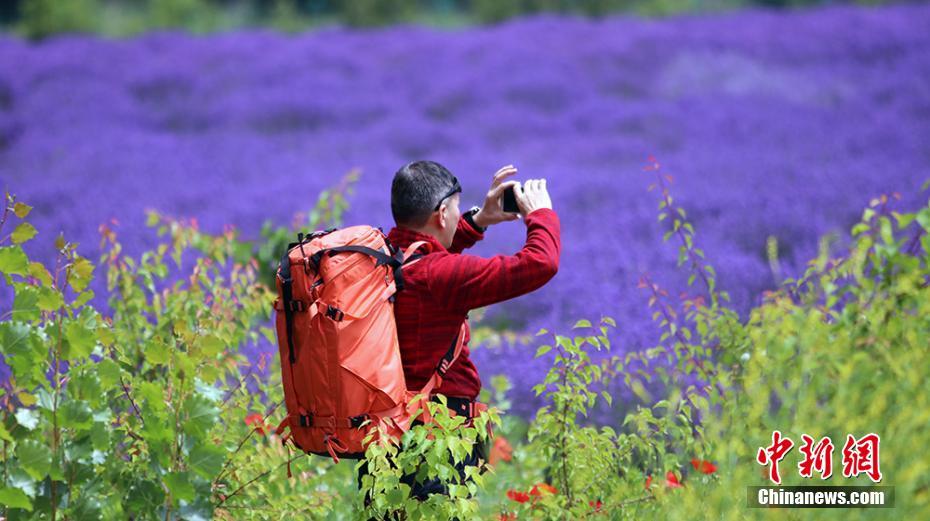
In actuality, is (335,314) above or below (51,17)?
below

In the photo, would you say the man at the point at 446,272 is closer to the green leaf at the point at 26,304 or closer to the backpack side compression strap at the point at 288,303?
the backpack side compression strap at the point at 288,303

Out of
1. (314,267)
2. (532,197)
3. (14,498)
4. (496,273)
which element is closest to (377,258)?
(314,267)

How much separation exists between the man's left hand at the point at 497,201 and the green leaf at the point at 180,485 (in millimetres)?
1027

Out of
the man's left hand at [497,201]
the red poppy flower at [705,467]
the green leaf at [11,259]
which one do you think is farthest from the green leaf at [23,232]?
the red poppy flower at [705,467]

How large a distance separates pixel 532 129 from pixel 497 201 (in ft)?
23.7

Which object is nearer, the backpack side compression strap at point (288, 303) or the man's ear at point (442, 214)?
the backpack side compression strap at point (288, 303)

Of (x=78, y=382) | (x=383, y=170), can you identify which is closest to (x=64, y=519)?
(x=78, y=382)

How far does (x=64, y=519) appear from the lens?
94.4 inches

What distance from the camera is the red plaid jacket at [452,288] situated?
7.86 ft

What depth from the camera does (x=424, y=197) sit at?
101 inches

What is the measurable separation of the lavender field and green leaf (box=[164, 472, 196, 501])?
2.28 meters

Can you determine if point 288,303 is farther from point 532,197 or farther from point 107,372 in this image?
point 532,197

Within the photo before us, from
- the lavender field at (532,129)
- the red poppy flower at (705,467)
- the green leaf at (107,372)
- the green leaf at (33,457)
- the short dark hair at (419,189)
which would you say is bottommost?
the green leaf at (33,457)

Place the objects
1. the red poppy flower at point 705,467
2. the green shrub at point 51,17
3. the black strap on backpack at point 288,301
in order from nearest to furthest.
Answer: the black strap on backpack at point 288,301 < the red poppy flower at point 705,467 < the green shrub at point 51,17
